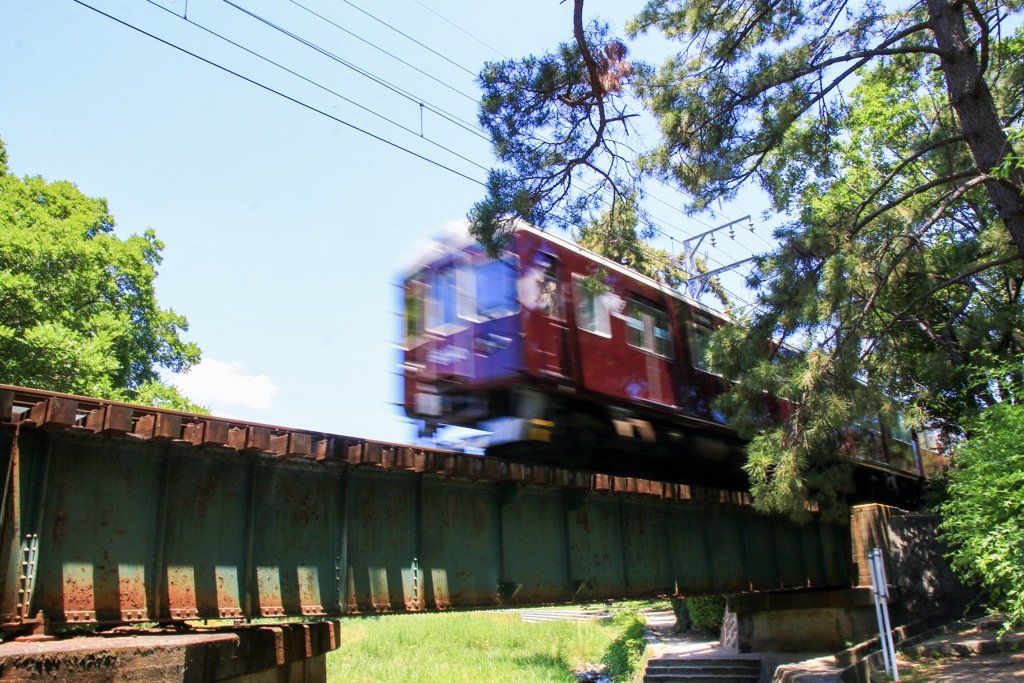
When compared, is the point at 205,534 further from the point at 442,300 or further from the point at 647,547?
the point at 647,547

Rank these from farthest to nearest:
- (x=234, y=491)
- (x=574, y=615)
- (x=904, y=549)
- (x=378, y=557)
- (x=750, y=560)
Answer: (x=574, y=615) < (x=904, y=549) < (x=750, y=560) < (x=378, y=557) < (x=234, y=491)

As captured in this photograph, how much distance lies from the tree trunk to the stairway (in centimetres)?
937

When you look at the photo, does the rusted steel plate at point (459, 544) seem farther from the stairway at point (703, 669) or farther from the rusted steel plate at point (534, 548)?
the stairway at point (703, 669)


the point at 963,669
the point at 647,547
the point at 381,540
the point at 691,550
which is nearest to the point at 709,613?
the point at 691,550

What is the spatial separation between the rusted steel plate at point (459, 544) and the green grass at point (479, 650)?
12.4m

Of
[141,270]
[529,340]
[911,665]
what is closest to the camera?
[529,340]

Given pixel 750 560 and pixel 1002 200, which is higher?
pixel 1002 200

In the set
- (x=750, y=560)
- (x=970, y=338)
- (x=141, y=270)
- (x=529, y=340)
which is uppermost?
(x=141, y=270)

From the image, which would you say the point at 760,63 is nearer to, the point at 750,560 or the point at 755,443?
the point at 755,443

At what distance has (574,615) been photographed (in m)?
37.9

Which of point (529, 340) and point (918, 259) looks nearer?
point (529, 340)

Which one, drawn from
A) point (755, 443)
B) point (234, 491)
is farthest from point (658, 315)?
point (234, 491)

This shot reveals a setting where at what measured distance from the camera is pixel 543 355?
29.3ft

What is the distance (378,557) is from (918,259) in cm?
904
